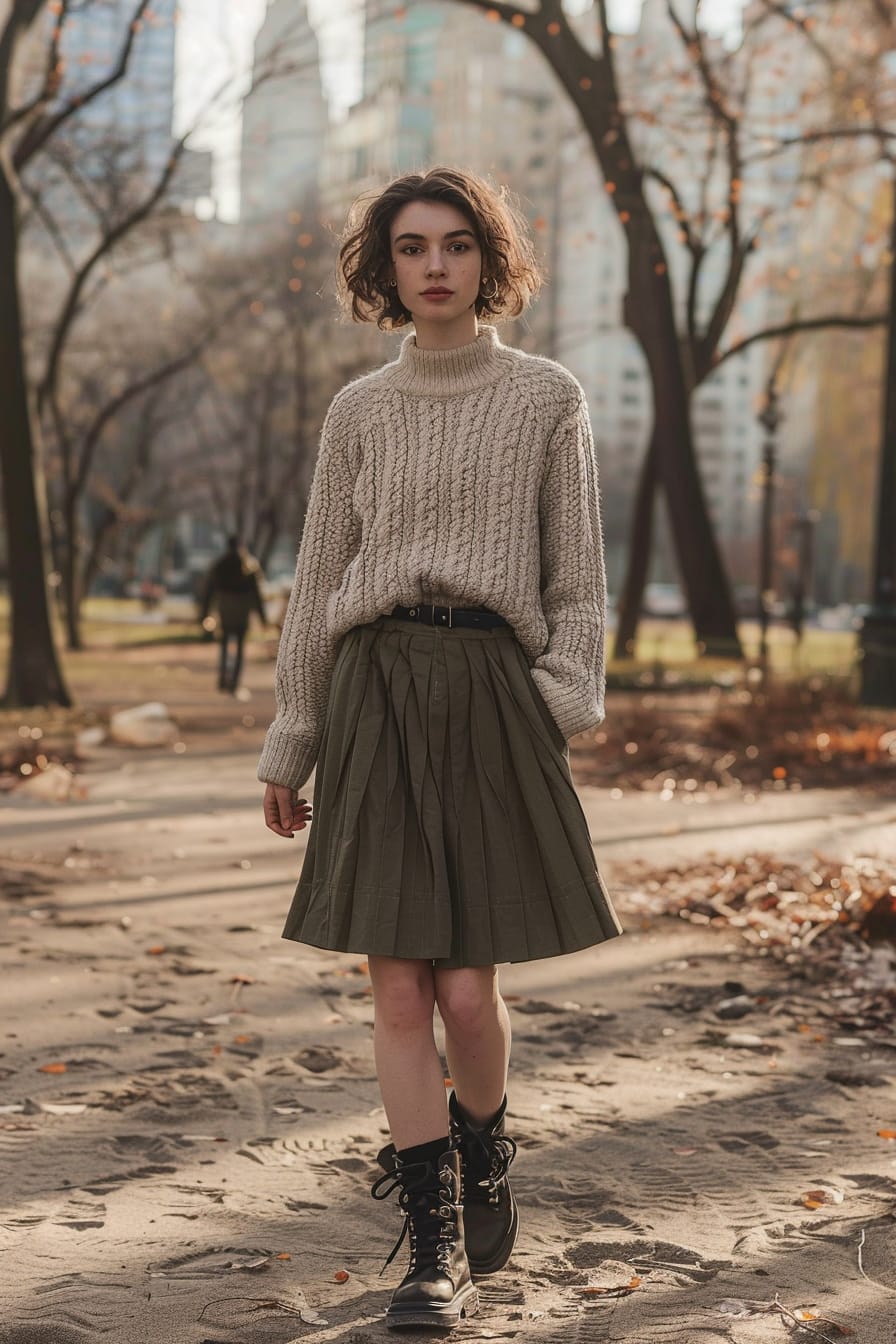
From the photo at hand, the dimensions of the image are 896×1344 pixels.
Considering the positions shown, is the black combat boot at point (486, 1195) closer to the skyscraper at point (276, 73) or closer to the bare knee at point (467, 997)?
the bare knee at point (467, 997)

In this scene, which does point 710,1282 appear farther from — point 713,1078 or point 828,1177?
point 713,1078

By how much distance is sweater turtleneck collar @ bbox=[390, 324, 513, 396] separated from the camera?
334 cm

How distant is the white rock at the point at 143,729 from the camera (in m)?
13.1

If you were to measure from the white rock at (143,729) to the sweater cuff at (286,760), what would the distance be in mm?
9758

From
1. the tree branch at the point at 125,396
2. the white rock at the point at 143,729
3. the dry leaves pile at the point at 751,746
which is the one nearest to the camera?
the dry leaves pile at the point at 751,746

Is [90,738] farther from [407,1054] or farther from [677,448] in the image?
[677,448]

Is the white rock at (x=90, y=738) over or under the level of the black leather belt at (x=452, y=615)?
under

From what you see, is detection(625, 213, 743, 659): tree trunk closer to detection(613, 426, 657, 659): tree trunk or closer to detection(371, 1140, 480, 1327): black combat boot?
detection(613, 426, 657, 659): tree trunk

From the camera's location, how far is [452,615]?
3268 millimetres

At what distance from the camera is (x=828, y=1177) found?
152 inches

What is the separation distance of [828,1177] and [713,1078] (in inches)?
33.1

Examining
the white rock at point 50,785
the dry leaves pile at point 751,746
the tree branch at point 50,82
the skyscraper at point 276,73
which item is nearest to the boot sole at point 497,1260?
the white rock at point 50,785

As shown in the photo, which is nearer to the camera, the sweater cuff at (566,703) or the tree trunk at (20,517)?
the sweater cuff at (566,703)

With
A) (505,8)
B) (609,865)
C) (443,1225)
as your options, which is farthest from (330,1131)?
(505,8)
